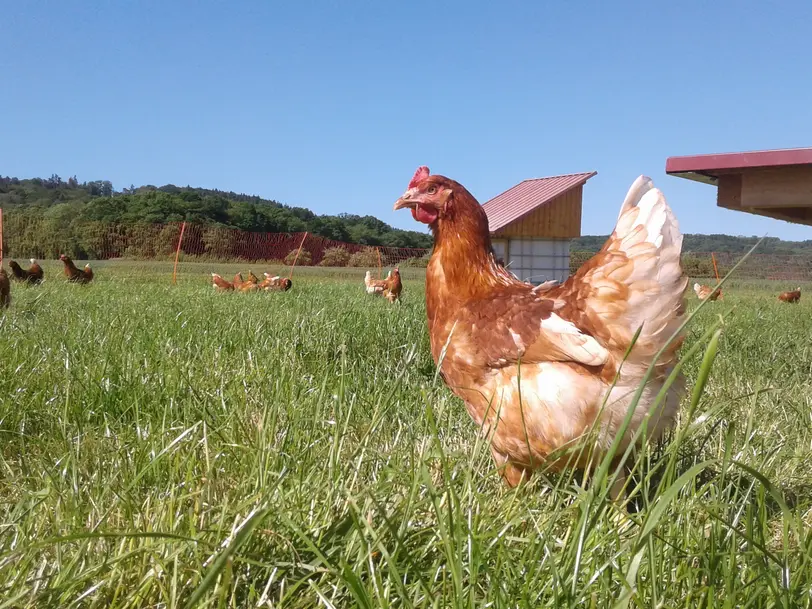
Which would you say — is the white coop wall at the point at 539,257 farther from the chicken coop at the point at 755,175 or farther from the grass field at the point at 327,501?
the grass field at the point at 327,501

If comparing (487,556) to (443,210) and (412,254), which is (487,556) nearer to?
(443,210)

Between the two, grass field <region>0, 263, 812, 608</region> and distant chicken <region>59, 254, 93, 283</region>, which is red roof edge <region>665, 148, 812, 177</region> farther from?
distant chicken <region>59, 254, 93, 283</region>

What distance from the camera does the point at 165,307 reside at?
5.64m

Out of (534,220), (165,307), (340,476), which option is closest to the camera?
(340,476)

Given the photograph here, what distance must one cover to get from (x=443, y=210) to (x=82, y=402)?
1.81 meters

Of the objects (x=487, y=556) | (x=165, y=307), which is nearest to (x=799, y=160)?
(x=487, y=556)

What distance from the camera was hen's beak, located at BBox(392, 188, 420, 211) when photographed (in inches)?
117

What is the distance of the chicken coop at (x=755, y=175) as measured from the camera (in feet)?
9.91

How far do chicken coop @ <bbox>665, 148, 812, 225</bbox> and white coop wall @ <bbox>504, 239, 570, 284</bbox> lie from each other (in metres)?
10.7

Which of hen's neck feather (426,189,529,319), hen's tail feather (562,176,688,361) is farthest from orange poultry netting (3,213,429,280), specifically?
hen's tail feather (562,176,688,361)

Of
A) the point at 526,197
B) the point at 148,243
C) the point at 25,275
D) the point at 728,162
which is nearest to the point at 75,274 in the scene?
the point at 25,275

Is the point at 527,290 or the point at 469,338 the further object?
the point at 527,290

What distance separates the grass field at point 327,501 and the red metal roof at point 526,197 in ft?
36.1

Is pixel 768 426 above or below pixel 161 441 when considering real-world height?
below
